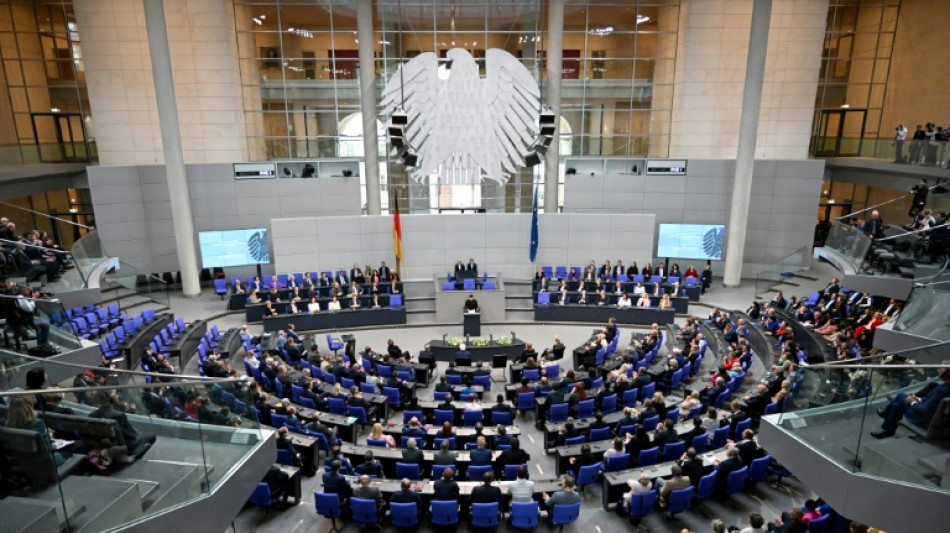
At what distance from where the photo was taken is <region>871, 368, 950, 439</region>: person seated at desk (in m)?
5.49

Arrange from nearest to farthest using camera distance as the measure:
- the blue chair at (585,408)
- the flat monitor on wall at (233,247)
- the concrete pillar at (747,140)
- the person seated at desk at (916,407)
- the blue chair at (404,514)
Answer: the person seated at desk at (916,407) → the blue chair at (404,514) → the blue chair at (585,408) → the concrete pillar at (747,140) → the flat monitor on wall at (233,247)

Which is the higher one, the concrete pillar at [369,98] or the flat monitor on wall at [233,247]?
the concrete pillar at [369,98]

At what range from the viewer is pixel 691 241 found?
73.5ft

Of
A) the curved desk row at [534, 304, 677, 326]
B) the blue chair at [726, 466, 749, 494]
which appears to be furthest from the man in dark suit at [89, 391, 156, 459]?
the curved desk row at [534, 304, 677, 326]

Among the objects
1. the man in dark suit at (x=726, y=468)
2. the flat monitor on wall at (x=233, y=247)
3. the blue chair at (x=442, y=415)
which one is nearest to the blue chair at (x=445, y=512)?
the blue chair at (x=442, y=415)

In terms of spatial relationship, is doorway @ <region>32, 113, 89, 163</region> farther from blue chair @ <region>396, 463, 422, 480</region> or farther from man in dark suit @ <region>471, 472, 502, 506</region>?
man in dark suit @ <region>471, 472, 502, 506</region>

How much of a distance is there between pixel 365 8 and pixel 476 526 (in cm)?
1819

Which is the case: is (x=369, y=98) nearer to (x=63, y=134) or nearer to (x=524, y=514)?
(x=63, y=134)

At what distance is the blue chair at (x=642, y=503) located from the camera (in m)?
8.24

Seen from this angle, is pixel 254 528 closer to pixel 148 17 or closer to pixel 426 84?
pixel 426 84

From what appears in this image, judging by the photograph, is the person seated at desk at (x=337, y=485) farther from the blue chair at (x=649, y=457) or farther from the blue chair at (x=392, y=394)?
the blue chair at (x=649, y=457)

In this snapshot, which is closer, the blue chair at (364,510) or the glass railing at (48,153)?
the blue chair at (364,510)

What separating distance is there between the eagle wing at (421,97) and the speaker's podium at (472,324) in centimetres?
576

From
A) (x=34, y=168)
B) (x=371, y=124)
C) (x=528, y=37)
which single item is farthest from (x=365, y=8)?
(x=34, y=168)
